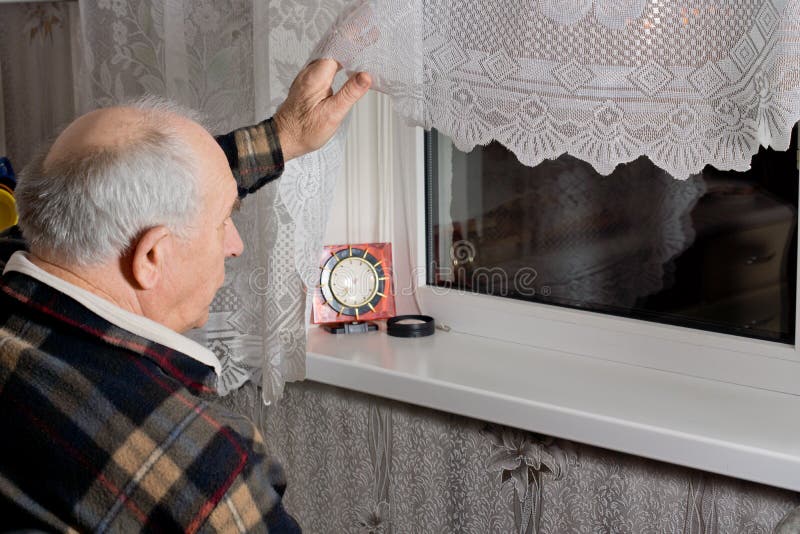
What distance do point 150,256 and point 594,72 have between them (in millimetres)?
661

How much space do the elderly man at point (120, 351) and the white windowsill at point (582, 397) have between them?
587 millimetres

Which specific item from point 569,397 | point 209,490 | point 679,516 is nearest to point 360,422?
point 569,397

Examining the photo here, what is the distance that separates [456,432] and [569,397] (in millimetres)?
241

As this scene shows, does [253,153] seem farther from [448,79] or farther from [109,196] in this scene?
[109,196]

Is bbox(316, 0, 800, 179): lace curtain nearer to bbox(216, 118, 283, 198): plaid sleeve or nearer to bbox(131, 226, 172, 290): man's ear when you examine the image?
bbox(216, 118, 283, 198): plaid sleeve

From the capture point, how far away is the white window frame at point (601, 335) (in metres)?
1.68

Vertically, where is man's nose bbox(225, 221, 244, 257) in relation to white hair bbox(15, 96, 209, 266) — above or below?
below

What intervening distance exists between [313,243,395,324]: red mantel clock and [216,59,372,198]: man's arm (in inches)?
19.3

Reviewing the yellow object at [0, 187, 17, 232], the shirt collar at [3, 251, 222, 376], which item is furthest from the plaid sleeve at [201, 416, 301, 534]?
the yellow object at [0, 187, 17, 232]

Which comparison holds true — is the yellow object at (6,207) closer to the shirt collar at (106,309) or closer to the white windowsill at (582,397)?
the white windowsill at (582,397)

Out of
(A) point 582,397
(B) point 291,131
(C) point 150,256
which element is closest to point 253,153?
(B) point 291,131

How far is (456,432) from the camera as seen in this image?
182 centimetres

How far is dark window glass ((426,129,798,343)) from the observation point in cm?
167

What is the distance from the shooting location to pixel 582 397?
1.68m
